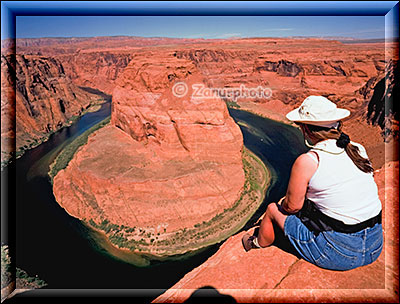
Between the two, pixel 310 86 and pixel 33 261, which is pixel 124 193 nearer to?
pixel 33 261

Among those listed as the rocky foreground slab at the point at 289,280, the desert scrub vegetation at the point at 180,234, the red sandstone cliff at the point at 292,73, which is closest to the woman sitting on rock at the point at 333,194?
the rocky foreground slab at the point at 289,280

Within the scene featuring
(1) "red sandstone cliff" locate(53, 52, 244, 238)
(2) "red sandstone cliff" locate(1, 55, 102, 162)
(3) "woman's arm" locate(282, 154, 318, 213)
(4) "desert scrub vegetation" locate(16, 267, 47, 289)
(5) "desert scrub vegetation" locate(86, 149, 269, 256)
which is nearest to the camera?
(3) "woman's arm" locate(282, 154, 318, 213)

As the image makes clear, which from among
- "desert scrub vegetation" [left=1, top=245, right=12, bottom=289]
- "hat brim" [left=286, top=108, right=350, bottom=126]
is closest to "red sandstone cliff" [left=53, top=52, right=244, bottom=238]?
"desert scrub vegetation" [left=1, top=245, right=12, bottom=289]

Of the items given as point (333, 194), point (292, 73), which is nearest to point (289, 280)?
point (333, 194)

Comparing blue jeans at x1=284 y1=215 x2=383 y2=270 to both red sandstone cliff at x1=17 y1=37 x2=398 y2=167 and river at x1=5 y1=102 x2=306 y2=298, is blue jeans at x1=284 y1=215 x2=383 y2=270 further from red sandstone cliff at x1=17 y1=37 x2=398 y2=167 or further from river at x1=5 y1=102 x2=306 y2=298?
red sandstone cliff at x1=17 y1=37 x2=398 y2=167

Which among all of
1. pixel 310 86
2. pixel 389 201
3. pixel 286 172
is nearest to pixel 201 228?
pixel 286 172

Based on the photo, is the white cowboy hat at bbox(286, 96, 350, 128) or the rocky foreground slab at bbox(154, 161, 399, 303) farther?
the rocky foreground slab at bbox(154, 161, 399, 303)

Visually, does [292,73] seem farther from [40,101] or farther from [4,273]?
[4,273]
